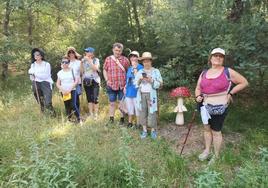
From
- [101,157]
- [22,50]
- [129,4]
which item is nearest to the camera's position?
[101,157]

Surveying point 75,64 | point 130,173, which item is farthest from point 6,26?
point 130,173

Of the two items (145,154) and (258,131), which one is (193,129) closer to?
(258,131)

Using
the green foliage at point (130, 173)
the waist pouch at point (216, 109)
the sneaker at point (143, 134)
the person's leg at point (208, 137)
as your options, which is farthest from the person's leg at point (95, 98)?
the green foliage at point (130, 173)

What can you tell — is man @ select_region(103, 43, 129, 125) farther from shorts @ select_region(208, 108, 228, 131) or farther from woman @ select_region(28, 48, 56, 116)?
shorts @ select_region(208, 108, 228, 131)

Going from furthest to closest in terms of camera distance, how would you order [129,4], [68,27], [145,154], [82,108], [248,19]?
[68,27] < [129,4] < [82,108] < [248,19] < [145,154]

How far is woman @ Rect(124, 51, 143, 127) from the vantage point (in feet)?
24.5

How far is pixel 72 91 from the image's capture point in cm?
815

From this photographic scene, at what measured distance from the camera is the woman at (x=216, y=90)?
586 cm

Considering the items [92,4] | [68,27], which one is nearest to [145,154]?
[68,27]

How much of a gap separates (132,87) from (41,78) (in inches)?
89.2

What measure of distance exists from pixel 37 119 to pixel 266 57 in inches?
195

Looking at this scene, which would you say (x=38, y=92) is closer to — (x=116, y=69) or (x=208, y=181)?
(x=116, y=69)

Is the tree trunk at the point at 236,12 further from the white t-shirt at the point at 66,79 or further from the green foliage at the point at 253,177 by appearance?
the green foliage at the point at 253,177

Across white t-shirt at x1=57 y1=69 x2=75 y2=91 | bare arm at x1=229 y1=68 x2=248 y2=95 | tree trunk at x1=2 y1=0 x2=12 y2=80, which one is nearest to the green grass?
white t-shirt at x1=57 y1=69 x2=75 y2=91
